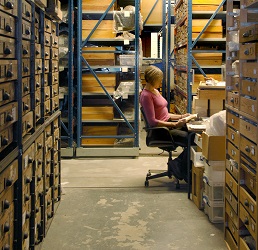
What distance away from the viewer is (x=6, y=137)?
2598 millimetres

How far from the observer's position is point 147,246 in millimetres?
3785

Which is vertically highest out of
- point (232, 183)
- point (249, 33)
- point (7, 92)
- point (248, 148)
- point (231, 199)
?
point (249, 33)

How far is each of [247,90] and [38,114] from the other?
1656 millimetres

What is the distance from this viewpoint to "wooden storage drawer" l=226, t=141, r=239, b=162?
3.33 meters

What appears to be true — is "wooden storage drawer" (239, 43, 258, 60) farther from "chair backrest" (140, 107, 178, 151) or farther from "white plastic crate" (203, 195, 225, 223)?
"chair backrest" (140, 107, 178, 151)

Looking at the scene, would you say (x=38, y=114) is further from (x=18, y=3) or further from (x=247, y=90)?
(x=247, y=90)

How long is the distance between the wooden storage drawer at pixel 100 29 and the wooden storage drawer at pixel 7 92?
486cm

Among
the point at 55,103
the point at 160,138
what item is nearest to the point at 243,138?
the point at 55,103

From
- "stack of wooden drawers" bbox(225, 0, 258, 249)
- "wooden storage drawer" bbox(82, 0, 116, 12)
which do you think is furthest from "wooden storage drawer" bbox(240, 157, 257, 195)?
"wooden storage drawer" bbox(82, 0, 116, 12)

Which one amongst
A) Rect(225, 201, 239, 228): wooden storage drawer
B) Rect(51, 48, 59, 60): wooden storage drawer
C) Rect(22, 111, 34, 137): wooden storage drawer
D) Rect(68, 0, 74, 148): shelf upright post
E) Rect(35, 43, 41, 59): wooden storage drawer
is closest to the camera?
Rect(22, 111, 34, 137): wooden storage drawer

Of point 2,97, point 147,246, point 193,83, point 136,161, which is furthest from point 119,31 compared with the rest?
point 2,97

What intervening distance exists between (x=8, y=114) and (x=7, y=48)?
0.36 m

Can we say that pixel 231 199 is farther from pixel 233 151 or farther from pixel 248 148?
pixel 248 148

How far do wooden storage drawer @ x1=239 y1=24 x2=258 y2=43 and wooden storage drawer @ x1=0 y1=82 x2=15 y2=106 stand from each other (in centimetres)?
147
